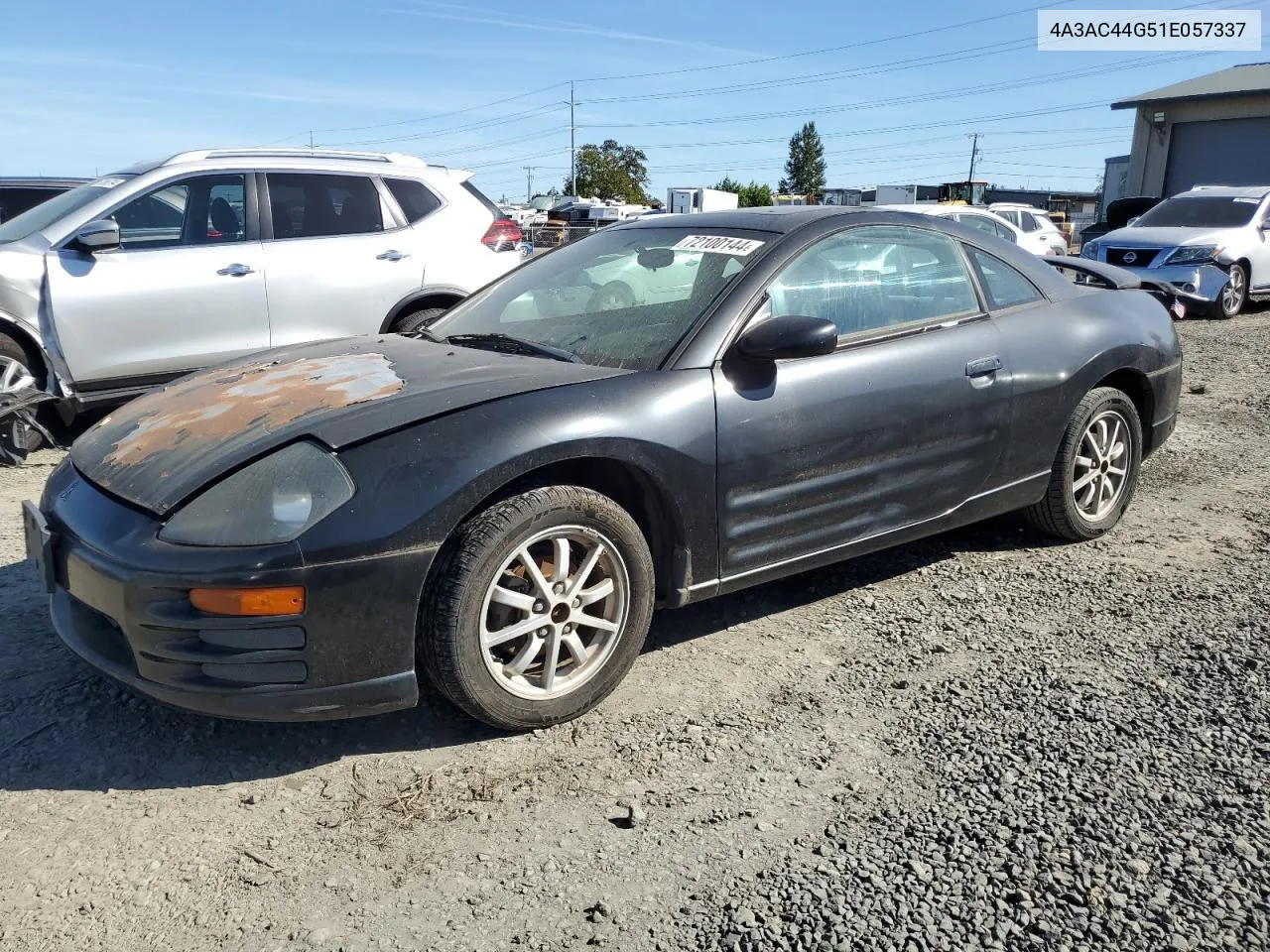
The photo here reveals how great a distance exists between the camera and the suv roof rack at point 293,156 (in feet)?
22.0

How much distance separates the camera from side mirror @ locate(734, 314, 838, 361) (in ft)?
10.9

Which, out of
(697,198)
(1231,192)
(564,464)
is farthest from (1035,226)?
(697,198)

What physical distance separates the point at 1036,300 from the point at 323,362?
2838 mm

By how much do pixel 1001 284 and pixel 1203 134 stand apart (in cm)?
2741

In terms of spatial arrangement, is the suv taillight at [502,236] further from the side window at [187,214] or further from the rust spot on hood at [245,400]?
the rust spot on hood at [245,400]

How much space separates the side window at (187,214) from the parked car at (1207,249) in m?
10.9

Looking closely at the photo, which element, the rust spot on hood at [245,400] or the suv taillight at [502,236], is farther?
the suv taillight at [502,236]

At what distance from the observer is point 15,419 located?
592 cm

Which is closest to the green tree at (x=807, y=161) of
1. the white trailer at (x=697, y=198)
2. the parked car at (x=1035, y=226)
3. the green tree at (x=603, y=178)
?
the green tree at (x=603, y=178)

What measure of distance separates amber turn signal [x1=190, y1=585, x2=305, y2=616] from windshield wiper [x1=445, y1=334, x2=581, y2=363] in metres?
1.25

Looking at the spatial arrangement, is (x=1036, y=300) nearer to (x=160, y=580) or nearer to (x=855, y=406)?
(x=855, y=406)

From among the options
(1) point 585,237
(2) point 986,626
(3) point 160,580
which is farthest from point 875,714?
(1) point 585,237

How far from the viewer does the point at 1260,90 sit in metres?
25.0

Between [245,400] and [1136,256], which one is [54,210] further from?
[1136,256]
